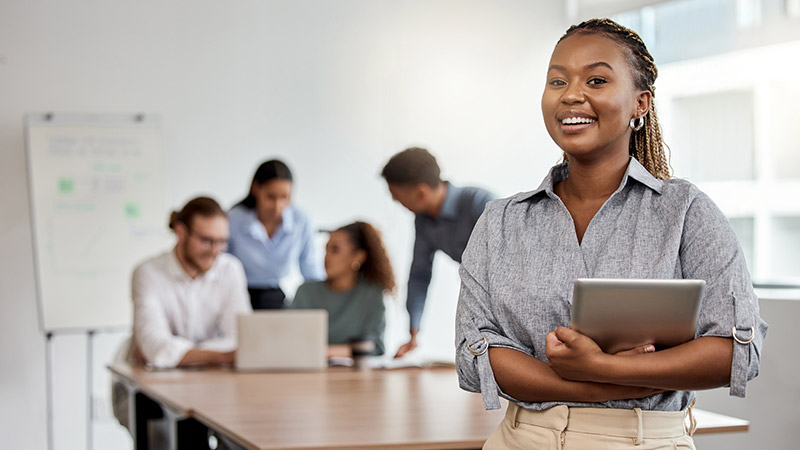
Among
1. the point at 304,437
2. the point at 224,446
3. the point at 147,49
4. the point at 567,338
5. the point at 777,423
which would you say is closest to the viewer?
the point at 567,338

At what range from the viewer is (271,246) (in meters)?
4.93

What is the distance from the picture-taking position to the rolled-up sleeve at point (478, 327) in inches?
53.3

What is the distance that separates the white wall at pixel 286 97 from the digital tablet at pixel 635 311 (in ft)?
14.3

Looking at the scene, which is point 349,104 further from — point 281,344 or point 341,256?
point 281,344

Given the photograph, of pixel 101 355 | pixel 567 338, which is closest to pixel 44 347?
pixel 101 355

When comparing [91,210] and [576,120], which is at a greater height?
[576,120]

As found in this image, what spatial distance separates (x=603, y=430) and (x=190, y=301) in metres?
2.89

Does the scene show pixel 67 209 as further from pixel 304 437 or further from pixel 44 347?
pixel 304 437

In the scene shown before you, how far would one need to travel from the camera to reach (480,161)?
6.23 m

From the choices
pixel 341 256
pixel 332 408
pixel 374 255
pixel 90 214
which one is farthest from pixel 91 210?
pixel 332 408

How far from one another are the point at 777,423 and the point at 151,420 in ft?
7.44

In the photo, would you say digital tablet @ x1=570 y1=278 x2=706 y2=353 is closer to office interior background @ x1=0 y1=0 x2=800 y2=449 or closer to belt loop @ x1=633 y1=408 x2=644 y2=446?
belt loop @ x1=633 y1=408 x2=644 y2=446

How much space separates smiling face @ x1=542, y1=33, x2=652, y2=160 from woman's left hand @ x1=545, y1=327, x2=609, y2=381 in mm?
289

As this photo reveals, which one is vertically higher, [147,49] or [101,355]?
[147,49]
